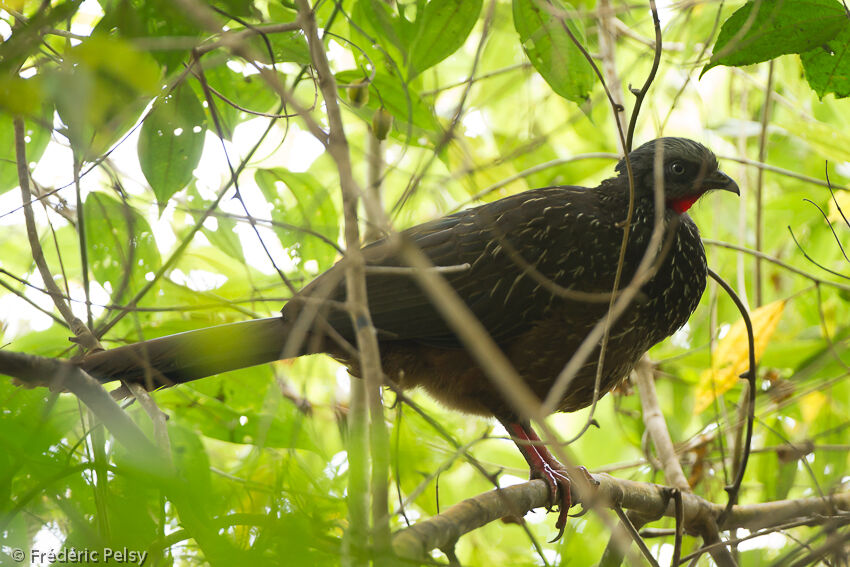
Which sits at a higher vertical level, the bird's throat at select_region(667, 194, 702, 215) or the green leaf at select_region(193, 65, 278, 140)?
the bird's throat at select_region(667, 194, 702, 215)

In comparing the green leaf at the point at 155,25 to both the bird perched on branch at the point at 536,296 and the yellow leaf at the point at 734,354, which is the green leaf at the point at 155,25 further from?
the yellow leaf at the point at 734,354

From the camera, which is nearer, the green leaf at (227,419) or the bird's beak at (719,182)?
the green leaf at (227,419)

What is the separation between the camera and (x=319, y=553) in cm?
100

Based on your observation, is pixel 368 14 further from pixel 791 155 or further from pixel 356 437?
pixel 791 155

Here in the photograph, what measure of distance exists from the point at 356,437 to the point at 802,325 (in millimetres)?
3264

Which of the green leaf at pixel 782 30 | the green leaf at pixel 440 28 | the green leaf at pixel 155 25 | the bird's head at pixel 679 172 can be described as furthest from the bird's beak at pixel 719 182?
the green leaf at pixel 155 25

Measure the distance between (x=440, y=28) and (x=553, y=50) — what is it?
331 millimetres

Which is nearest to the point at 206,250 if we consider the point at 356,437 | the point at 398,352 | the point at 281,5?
the point at 398,352

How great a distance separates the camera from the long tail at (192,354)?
214cm

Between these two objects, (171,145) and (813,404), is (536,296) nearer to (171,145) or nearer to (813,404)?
(171,145)

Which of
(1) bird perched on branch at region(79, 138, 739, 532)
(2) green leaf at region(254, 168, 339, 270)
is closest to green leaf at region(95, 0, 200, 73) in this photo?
(2) green leaf at region(254, 168, 339, 270)

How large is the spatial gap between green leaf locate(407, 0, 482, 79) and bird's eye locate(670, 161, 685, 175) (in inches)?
48.0

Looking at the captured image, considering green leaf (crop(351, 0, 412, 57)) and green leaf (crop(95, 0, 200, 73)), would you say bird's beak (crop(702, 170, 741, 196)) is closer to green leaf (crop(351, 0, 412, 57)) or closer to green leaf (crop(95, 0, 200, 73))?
green leaf (crop(351, 0, 412, 57))

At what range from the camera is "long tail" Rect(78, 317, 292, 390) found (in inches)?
84.3
